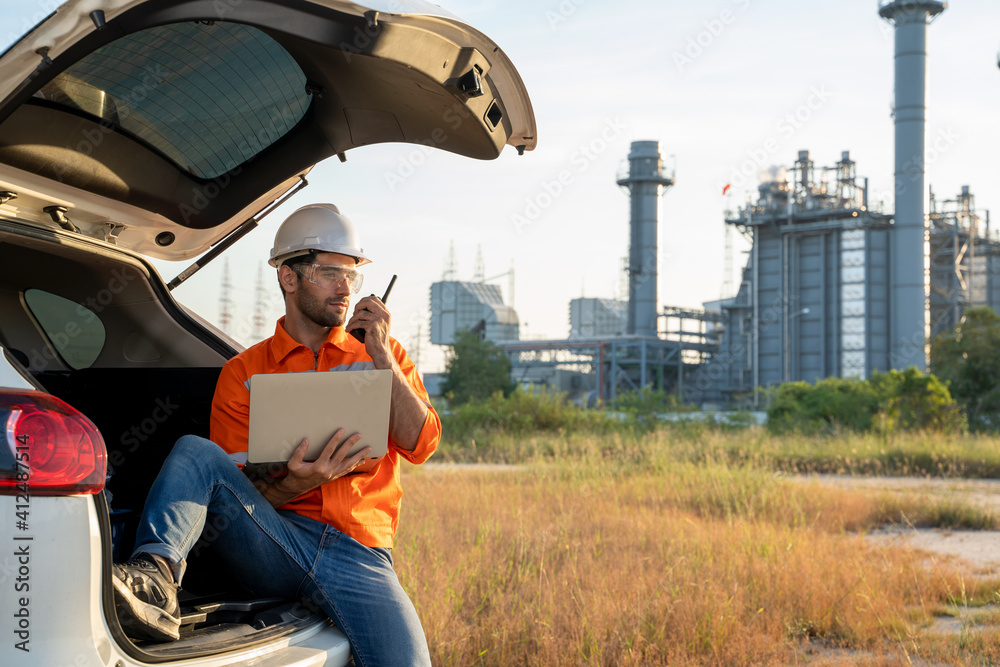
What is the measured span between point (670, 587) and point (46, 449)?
347cm

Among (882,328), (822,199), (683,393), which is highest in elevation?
(822,199)

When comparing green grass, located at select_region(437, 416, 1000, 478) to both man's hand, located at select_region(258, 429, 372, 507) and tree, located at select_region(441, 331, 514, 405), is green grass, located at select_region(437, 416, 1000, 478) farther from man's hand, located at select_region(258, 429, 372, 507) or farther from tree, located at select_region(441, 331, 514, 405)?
tree, located at select_region(441, 331, 514, 405)

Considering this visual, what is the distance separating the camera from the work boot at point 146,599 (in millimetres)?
1798

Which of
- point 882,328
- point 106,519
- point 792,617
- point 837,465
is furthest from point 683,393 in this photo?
point 106,519

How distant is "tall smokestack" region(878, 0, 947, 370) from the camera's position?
3419cm

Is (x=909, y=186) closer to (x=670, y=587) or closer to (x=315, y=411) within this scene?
(x=670, y=587)

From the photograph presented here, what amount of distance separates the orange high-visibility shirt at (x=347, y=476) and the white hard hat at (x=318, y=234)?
0.29 metres

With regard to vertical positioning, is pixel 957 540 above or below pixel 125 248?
below

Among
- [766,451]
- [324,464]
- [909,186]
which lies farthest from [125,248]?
[909,186]

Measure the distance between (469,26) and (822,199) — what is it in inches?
1663

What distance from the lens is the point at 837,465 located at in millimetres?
12609

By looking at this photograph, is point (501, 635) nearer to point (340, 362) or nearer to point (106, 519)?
point (340, 362)

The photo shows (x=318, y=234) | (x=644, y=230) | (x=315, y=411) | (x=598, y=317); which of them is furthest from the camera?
(x=598, y=317)

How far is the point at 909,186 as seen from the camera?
3538cm
